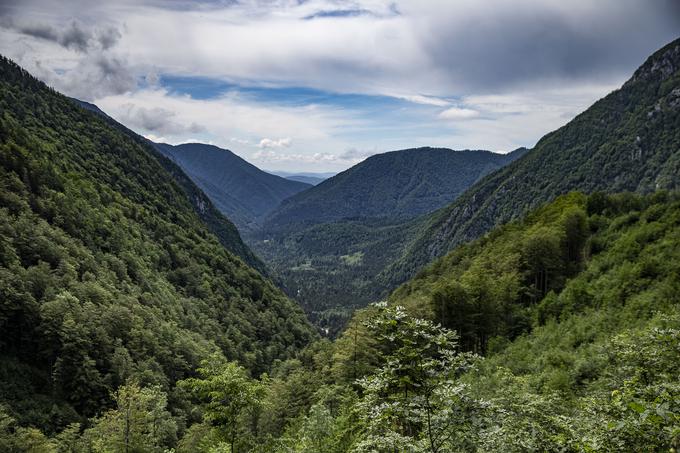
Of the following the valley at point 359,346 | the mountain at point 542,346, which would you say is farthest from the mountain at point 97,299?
the mountain at point 542,346

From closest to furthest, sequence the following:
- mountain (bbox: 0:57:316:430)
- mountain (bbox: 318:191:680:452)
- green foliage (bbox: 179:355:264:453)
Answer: mountain (bbox: 318:191:680:452) → green foliage (bbox: 179:355:264:453) → mountain (bbox: 0:57:316:430)

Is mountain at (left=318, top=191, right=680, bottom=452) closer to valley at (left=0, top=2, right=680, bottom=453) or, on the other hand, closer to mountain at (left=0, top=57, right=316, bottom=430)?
valley at (left=0, top=2, right=680, bottom=453)

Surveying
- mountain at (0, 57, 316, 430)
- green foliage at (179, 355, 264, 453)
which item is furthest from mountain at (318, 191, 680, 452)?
mountain at (0, 57, 316, 430)

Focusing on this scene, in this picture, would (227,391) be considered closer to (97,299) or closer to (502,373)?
(502,373)

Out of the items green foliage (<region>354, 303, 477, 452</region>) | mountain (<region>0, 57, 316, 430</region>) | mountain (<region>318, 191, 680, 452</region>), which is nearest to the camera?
green foliage (<region>354, 303, 477, 452</region>)

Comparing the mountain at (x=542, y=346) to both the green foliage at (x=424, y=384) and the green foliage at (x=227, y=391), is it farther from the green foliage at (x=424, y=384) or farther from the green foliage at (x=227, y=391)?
the green foliage at (x=227, y=391)

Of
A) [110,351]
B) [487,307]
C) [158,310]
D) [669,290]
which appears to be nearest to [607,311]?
[669,290]

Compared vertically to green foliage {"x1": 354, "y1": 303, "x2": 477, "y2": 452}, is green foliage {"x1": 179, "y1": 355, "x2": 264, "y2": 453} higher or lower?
lower

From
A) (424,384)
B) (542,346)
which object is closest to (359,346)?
(542,346)
